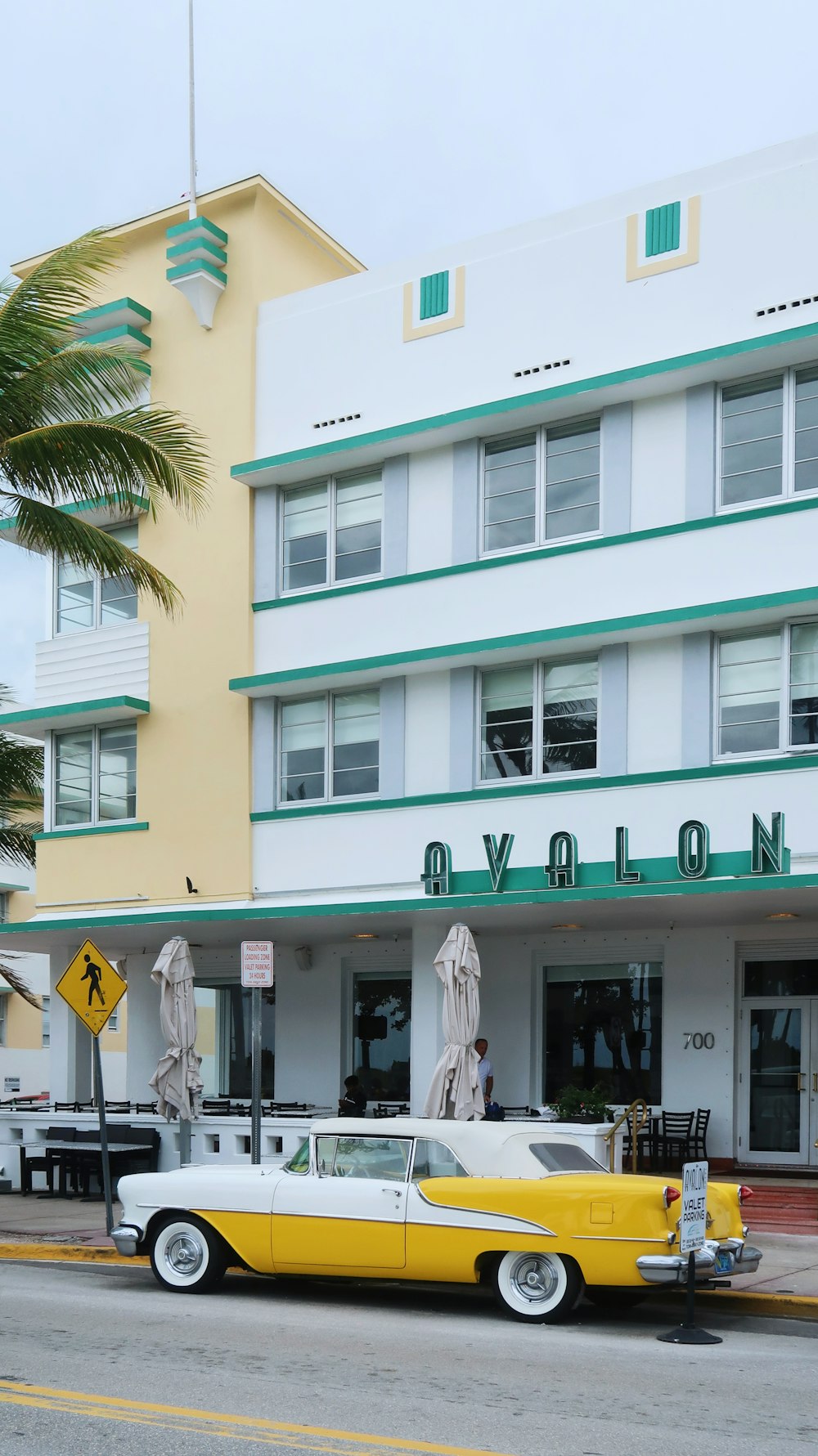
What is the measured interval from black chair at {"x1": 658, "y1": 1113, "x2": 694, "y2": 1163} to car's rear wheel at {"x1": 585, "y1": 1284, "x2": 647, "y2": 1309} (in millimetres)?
6391

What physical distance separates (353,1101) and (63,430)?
361 inches

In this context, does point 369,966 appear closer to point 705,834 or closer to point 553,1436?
point 705,834

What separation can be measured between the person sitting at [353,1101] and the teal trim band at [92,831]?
4.90 m

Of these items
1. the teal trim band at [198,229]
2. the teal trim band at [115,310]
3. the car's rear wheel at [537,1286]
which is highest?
the teal trim band at [198,229]

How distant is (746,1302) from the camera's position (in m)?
12.2

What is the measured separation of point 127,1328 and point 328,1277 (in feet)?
5.77

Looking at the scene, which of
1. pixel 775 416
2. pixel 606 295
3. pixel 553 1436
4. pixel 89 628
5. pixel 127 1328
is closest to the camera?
pixel 553 1436

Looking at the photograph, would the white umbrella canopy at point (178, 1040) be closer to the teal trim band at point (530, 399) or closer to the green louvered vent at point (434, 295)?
the teal trim band at point (530, 399)

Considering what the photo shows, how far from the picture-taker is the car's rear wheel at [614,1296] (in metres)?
11.9

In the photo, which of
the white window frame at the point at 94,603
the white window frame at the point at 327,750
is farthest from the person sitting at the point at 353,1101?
the white window frame at the point at 94,603

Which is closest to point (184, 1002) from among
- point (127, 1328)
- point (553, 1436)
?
point (127, 1328)

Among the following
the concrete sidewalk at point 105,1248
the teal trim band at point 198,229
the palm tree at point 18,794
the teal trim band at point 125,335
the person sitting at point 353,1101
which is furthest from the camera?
the palm tree at point 18,794

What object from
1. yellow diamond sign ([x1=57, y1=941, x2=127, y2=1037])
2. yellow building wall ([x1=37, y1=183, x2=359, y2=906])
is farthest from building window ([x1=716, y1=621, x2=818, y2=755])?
yellow diamond sign ([x1=57, y1=941, x2=127, y2=1037])

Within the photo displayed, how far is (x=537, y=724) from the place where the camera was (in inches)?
780
